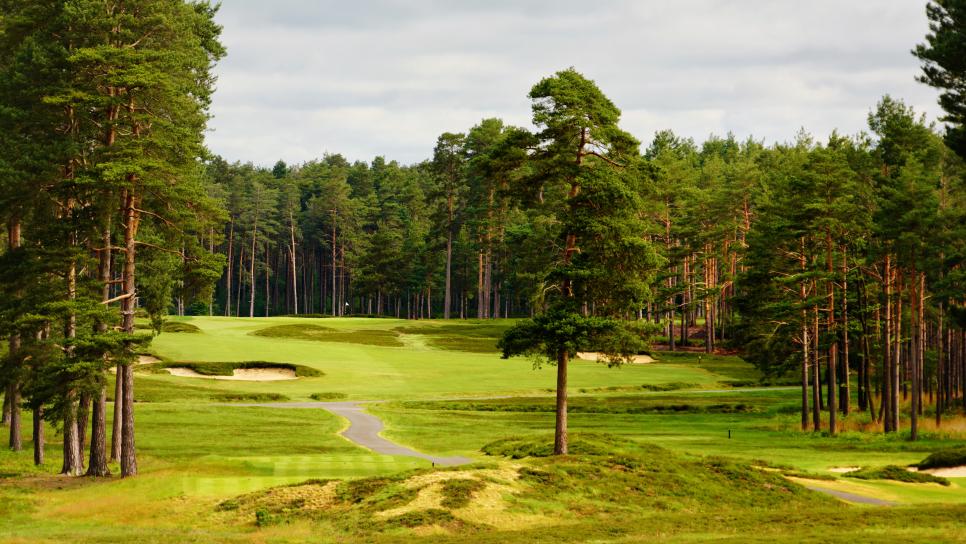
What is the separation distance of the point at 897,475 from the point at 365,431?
26.5m

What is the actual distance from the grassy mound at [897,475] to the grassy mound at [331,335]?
205 ft

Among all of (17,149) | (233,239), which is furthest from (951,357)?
(233,239)

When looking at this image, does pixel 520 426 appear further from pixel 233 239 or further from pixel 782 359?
pixel 233 239

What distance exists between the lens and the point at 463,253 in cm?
13325

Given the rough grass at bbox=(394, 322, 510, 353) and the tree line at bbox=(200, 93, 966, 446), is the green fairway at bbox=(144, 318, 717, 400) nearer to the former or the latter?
the rough grass at bbox=(394, 322, 510, 353)

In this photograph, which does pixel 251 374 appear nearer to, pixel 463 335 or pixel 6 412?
pixel 6 412

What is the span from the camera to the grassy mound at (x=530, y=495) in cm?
2395

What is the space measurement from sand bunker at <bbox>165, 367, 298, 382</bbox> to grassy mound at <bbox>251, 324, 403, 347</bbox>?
774 inches

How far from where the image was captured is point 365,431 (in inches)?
1914

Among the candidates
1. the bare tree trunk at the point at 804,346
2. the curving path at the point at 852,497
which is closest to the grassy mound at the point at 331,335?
the bare tree trunk at the point at 804,346

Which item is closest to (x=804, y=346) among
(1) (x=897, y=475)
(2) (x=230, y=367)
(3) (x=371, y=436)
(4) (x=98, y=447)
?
(1) (x=897, y=475)

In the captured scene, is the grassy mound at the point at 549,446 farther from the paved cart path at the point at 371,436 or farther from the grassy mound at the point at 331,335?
the grassy mound at the point at 331,335

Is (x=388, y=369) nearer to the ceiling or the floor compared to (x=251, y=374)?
nearer to the ceiling

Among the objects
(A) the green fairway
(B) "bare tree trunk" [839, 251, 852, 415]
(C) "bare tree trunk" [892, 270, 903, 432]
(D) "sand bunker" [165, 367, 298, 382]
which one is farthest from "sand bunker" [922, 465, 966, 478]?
(D) "sand bunker" [165, 367, 298, 382]
